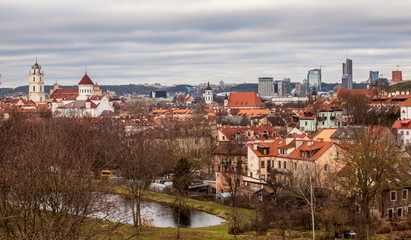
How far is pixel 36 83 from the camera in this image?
187500 millimetres

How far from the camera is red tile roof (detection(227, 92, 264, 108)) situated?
16500 centimetres

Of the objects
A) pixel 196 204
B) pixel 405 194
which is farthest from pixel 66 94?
pixel 405 194

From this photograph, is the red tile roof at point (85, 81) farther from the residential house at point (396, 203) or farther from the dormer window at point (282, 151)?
the residential house at point (396, 203)

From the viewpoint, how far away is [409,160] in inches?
1640

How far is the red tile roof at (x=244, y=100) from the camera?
165 meters

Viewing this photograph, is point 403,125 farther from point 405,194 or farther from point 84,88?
point 84,88

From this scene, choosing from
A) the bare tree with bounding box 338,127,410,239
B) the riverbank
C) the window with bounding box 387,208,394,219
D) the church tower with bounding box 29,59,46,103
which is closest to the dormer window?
the riverbank

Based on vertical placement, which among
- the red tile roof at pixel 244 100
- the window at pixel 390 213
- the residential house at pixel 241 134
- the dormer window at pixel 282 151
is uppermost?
the red tile roof at pixel 244 100

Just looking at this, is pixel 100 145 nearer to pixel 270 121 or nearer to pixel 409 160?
pixel 409 160

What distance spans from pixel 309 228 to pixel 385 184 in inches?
227

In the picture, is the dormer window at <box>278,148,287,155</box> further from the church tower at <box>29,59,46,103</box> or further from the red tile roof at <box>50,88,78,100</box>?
the church tower at <box>29,59,46,103</box>

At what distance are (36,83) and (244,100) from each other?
70162 mm

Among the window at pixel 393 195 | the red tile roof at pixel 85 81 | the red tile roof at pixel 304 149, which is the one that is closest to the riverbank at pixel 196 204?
the red tile roof at pixel 304 149

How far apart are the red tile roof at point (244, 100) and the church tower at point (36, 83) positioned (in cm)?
6444
